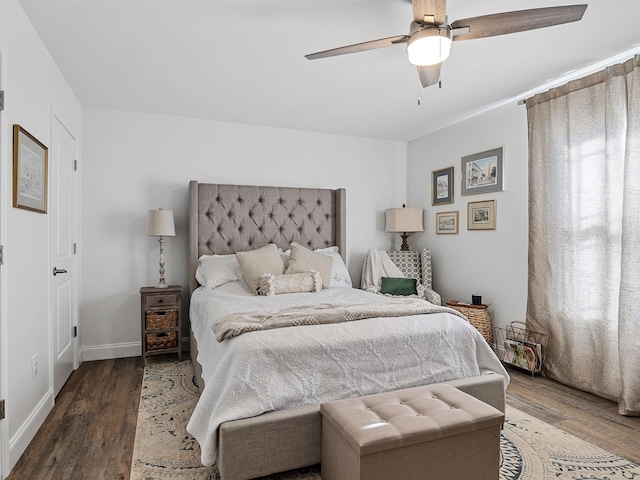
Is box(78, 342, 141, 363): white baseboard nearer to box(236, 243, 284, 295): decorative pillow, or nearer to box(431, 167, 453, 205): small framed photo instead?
box(236, 243, 284, 295): decorative pillow

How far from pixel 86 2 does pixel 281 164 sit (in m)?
2.40

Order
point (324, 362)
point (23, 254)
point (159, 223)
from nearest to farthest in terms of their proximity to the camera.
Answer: point (324, 362), point (23, 254), point (159, 223)

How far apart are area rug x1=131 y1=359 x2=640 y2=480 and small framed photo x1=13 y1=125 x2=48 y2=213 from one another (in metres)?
1.42

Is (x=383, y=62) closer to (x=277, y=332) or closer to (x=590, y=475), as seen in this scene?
(x=277, y=332)

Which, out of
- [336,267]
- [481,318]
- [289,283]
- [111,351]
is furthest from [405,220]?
[111,351]

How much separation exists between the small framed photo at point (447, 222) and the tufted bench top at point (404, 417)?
244cm

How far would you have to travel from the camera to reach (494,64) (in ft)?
8.84

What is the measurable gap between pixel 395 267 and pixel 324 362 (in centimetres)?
249

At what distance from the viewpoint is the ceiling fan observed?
5.45 feet

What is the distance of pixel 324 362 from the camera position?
192cm

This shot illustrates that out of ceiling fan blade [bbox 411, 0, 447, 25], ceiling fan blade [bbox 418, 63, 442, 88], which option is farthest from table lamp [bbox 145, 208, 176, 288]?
ceiling fan blade [bbox 411, 0, 447, 25]

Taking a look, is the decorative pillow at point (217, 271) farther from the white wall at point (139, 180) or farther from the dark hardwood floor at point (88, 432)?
the dark hardwood floor at point (88, 432)

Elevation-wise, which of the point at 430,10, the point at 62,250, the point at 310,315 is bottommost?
the point at 310,315

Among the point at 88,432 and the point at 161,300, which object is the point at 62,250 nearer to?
the point at 161,300
